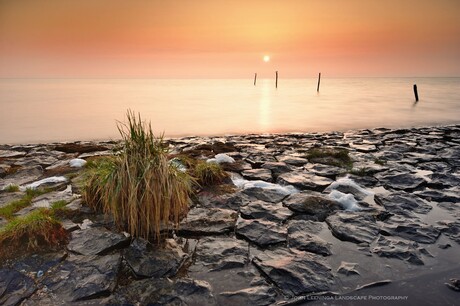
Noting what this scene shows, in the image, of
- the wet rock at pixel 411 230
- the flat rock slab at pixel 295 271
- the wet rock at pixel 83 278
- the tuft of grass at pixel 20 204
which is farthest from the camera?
the tuft of grass at pixel 20 204

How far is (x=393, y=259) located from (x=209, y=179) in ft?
13.0

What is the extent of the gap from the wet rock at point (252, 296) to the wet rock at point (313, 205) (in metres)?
2.16

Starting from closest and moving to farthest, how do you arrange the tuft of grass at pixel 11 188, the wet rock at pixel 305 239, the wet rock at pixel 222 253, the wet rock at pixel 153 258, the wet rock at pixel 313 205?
the wet rock at pixel 153 258
the wet rock at pixel 222 253
the wet rock at pixel 305 239
the wet rock at pixel 313 205
the tuft of grass at pixel 11 188

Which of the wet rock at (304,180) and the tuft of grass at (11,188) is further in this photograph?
the wet rock at (304,180)

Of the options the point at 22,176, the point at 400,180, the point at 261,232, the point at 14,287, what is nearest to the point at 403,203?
the point at 400,180

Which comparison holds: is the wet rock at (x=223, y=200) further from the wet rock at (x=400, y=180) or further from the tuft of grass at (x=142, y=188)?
the wet rock at (x=400, y=180)

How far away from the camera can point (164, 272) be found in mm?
3801

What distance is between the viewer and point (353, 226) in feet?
16.3

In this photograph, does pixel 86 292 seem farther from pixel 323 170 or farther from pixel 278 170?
pixel 323 170

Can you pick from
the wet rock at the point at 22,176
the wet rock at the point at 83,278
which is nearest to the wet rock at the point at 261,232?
the wet rock at the point at 83,278

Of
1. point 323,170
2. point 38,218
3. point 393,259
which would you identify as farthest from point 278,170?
point 38,218

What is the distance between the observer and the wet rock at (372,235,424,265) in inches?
162

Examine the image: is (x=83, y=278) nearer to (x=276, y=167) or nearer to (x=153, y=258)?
(x=153, y=258)

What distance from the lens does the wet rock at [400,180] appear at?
22.4 ft
